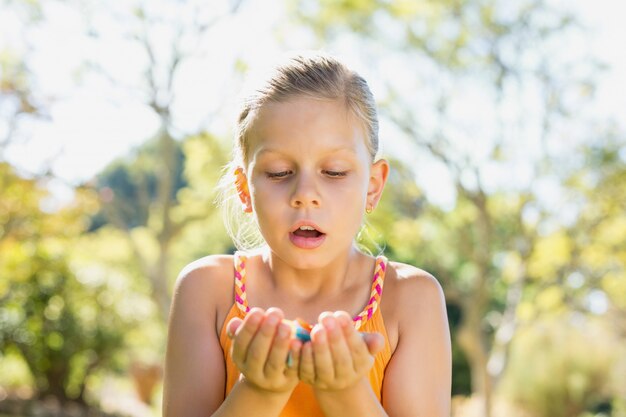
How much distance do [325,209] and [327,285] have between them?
0.84 ft

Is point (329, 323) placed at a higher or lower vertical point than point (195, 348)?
higher

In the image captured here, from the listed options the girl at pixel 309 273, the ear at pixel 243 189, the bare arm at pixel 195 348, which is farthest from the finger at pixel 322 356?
the ear at pixel 243 189

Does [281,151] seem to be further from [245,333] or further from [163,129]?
[163,129]

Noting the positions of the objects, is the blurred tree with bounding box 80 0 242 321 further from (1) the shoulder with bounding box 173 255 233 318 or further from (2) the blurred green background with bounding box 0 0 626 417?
(1) the shoulder with bounding box 173 255 233 318

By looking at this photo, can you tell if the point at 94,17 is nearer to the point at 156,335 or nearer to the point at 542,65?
the point at 542,65

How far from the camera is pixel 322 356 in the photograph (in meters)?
1.43

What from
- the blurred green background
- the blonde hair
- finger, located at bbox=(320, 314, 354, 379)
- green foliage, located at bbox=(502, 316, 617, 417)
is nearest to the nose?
the blonde hair

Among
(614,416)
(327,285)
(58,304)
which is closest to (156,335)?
(58,304)

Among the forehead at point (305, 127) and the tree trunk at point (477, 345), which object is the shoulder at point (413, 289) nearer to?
the forehead at point (305, 127)

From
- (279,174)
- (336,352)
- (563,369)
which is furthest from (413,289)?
(563,369)

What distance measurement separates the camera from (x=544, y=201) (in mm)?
15289

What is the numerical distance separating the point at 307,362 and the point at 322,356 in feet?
0.09

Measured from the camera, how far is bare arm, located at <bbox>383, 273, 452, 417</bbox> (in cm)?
183

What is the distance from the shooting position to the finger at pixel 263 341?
55.6 inches
